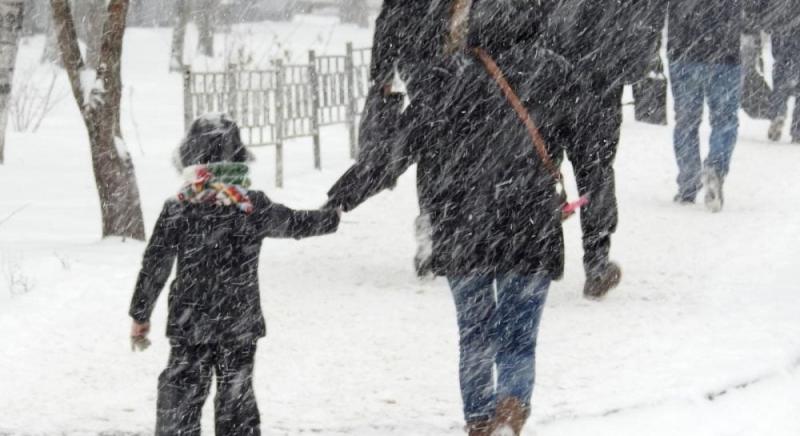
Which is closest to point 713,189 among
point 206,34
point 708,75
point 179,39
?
point 708,75

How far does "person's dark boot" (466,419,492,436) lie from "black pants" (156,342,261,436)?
2.48 ft

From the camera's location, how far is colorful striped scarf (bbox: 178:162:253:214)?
15.3ft

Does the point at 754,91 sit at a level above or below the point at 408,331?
above

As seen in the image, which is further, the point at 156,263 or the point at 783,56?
the point at 783,56

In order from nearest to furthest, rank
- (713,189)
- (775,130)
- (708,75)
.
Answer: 1. (708,75)
2. (713,189)
3. (775,130)

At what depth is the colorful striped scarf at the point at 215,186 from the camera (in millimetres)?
4656

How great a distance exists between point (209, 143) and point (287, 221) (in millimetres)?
371

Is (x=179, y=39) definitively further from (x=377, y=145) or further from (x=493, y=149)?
(x=493, y=149)

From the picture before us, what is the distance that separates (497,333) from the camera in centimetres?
490

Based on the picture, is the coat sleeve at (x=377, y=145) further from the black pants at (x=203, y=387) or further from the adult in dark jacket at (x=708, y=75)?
the adult in dark jacket at (x=708, y=75)

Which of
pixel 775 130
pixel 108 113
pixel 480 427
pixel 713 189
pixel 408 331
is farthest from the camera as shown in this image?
pixel 775 130

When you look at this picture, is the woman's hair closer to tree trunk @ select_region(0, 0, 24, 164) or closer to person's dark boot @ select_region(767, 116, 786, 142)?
tree trunk @ select_region(0, 0, 24, 164)

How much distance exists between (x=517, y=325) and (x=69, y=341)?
294 centimetres

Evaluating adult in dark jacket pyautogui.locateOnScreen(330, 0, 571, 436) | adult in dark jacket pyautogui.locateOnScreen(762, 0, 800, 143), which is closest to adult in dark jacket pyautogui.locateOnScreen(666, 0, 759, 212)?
adult in dark jacket pyautogui.locateOnScreen(762, 0, 800, 143)
